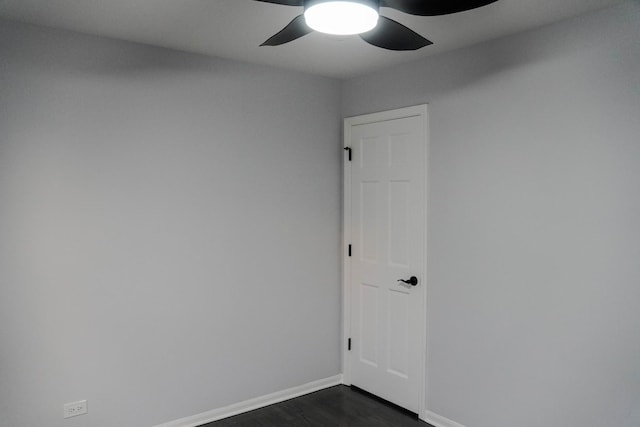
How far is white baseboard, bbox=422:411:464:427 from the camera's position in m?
3.16

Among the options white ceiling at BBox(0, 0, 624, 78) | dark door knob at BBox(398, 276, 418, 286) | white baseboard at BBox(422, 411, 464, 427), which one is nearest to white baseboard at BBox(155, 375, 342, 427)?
white baseboard at BBox(422, 411, 464, 427)

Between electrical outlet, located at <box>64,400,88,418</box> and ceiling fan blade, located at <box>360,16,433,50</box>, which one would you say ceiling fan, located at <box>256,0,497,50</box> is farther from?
electrical outlet, located at <box>64,400,88,418</box>

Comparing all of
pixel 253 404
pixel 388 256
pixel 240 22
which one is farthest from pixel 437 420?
pixel 240 22

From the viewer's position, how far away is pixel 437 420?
3248 mm

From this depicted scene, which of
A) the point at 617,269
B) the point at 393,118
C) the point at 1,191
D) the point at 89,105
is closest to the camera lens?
the point at 617,269

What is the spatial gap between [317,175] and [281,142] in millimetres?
427

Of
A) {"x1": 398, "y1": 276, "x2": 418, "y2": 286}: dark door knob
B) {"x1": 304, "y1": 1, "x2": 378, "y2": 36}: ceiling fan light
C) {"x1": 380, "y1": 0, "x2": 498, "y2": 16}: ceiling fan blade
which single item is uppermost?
{"x1": 380, "y1": 0, "x2": 498, "y2": 16}: ceiling fan blade

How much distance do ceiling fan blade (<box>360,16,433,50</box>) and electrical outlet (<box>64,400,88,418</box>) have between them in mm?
2629

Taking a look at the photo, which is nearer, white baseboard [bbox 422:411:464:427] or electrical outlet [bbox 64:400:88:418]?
electrical outlet [bbox 64:400:88:418]

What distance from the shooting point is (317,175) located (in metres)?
3.88

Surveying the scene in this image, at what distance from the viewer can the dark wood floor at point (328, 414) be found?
130 inches

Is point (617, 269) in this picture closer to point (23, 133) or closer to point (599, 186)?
point (599, 186)

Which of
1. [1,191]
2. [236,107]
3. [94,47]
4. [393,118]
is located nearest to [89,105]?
[94,47]

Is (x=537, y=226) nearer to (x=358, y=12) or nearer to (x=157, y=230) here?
(x=358, y=12)
